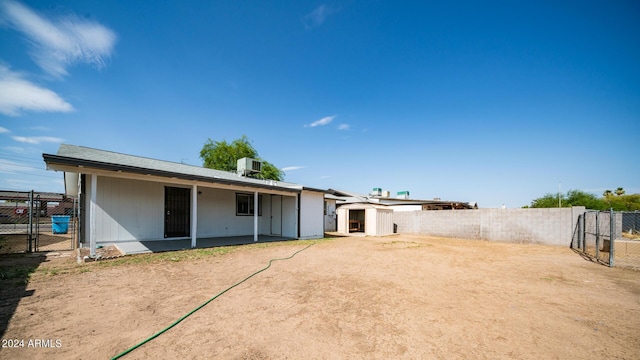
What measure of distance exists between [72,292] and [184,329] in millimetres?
2776

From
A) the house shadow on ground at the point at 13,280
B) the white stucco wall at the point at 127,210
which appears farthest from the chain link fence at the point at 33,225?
the house shadow on ground at the point at 13,280

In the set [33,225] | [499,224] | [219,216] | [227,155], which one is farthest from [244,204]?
[227,155]

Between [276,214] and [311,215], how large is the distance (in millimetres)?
1894

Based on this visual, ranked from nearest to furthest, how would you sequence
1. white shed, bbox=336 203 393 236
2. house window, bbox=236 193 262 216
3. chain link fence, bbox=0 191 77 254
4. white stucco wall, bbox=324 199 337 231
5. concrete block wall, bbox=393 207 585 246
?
chain link fence, bbox=0 191 77 254
concrete block wall, bbox=393 207 585 246
house window, bbox=236 193 262 216
white shed, bbox=336 203 393 236
white stucco wall, bbox=324 199 337 231

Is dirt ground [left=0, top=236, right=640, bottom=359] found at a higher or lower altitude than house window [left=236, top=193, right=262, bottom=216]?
lower

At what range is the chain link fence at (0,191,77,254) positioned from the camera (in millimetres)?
8312

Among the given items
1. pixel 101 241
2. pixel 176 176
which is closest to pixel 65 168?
pixel 176 176

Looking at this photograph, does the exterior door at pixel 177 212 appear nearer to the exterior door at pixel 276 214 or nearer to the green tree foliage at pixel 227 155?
the exterior door at pixel 276 214

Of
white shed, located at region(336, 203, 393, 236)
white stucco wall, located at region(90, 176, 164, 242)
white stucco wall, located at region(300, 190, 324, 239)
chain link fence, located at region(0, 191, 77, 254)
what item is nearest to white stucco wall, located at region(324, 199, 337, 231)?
white shed, located at region(336, 203, 393, 236)

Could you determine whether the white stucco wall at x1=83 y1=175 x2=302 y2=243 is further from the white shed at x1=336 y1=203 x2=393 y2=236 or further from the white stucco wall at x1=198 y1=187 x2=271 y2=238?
the white shed at x1=336 y1=203 x2=393 y2=236

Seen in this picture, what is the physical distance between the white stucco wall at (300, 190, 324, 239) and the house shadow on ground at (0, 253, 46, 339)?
29.5ft

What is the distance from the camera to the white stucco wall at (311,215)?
13.0 meters

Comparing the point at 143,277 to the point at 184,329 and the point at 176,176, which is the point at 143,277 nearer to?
the point at 184,329

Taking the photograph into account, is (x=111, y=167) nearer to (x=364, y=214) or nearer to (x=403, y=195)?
(x=364, y=214)
